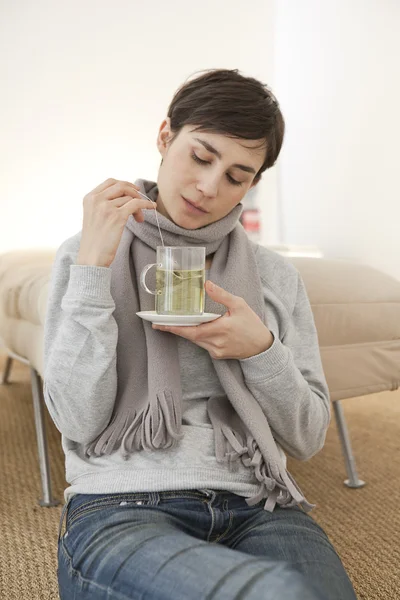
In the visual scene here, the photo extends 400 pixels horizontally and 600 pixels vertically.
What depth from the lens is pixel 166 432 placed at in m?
0.92

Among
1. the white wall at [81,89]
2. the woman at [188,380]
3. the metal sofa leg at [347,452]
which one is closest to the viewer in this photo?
the woman at [188,380]

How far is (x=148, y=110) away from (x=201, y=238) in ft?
10.3

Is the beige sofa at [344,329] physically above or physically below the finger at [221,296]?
below

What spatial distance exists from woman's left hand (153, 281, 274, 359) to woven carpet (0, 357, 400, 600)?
52 cm

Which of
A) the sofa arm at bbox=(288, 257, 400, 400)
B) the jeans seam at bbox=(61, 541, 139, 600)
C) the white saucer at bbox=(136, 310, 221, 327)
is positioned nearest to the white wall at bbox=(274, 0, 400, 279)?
the sofa arm at bbox=(288, 257, 400, 400)

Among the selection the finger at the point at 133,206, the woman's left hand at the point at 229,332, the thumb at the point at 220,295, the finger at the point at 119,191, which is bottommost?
the woman's left hand at the point at 229,332

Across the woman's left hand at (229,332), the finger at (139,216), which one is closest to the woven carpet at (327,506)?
the woman's left hand at (229,332)

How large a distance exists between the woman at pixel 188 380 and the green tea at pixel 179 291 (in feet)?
0.07

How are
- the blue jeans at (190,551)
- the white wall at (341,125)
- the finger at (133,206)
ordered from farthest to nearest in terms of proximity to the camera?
the white wall at (341,125) < the finger at (133,206) < the blue jeans at (190,551)

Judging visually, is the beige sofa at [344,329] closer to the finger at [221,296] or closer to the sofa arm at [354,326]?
the sofa arm at [354,326]

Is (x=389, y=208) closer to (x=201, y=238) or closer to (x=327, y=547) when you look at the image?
(x=201, y=238)

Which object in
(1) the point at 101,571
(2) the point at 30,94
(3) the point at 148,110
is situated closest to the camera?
(1) the point at 101,571

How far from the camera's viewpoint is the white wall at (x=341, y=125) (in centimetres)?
333

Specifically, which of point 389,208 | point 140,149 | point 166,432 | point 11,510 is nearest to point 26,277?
point 11,510
